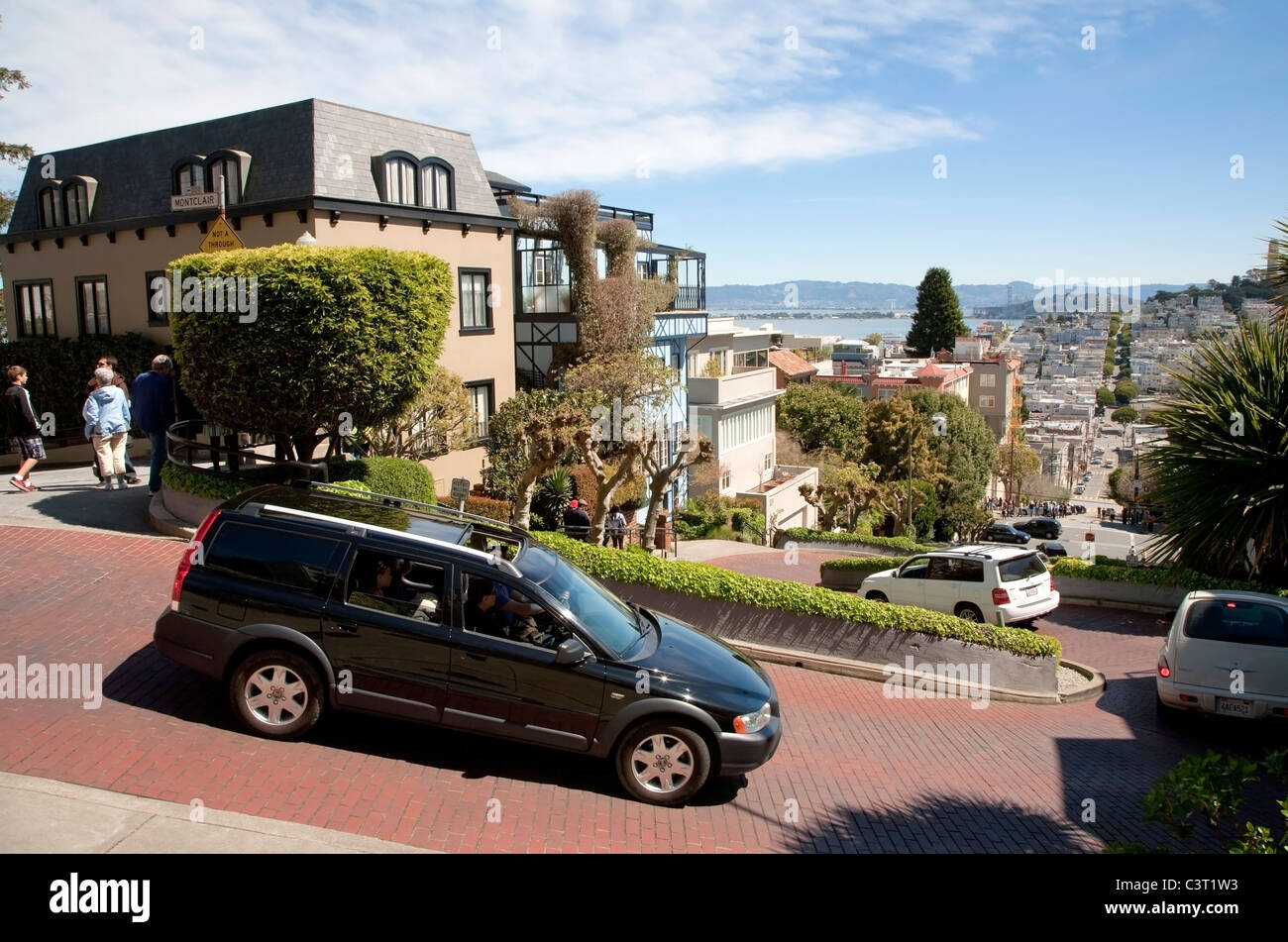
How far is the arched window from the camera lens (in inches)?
893

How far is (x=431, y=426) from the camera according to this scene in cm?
1962

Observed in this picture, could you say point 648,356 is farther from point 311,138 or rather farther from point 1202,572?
point 1202,572

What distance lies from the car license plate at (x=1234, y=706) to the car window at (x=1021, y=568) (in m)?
5.47

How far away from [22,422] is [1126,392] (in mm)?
186452

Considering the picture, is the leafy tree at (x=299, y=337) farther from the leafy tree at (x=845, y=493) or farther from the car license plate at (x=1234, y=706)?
the leafy tree at (x=845, y=493)

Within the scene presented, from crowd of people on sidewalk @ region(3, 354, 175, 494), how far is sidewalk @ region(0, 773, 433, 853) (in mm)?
8545

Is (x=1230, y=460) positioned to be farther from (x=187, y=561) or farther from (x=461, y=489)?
(x=187, y=561)

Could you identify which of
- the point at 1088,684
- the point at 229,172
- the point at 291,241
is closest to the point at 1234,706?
the point at 1088,684

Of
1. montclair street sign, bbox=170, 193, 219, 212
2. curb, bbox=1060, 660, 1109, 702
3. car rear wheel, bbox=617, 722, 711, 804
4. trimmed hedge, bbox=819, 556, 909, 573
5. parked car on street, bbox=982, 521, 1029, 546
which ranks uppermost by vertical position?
montclair street sign, bbox=170, 193, 219, 212

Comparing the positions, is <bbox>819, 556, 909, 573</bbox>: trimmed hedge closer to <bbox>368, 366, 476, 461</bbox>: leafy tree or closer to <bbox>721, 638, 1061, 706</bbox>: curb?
<bbox>721, 638, 1061, 706</bbox>: curb

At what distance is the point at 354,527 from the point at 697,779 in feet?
10.1

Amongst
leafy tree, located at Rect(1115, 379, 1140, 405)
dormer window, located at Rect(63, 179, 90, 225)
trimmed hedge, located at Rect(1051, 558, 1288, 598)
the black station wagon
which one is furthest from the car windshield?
leafy tree, located at Rect(1115, 379, 1140, 405)

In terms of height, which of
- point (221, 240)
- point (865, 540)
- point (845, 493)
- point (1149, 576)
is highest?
point (221, 240)
